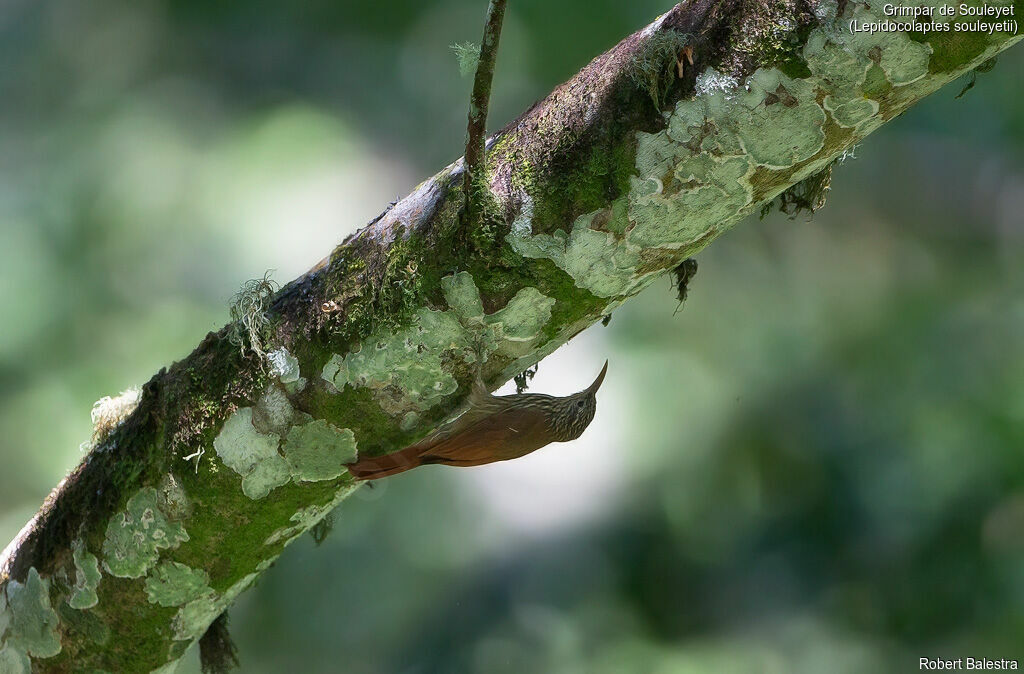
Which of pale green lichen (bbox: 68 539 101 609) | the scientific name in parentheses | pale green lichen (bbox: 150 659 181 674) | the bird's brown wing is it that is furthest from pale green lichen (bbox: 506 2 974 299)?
pale green lichen (bbox: 150 659 181 674)

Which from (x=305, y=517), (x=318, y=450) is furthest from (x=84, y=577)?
(x=318, y=450)

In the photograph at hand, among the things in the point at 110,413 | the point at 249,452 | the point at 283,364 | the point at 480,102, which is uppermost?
the point at 110,413

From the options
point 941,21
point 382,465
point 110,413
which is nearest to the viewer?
point 941,21

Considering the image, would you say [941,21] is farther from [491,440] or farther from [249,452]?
[249,452]

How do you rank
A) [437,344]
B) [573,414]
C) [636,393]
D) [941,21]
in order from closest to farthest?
[941,21] → [437,344] → [573,414] → [636,393]

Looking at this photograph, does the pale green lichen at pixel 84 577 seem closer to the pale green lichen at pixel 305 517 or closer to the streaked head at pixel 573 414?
the pale green lichen at pixel 305 517

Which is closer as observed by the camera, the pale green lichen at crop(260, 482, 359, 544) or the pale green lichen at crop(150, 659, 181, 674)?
the pale green lichen at crop(260, 482, 359, 544)

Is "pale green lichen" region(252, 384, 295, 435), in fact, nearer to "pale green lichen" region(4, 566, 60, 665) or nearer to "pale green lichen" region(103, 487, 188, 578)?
"pale green lichen" region(103, 487, 188, 578)

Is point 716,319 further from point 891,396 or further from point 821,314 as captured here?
point 891,396
